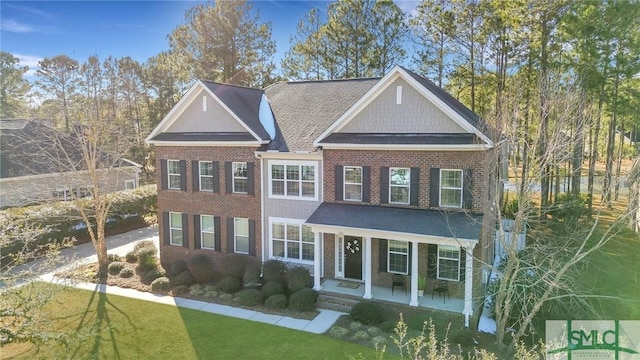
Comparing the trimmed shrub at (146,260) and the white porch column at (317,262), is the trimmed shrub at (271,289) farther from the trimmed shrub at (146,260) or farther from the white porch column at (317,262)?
the trimmed shrub at (146,260)

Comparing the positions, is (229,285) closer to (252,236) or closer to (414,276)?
(252,236)

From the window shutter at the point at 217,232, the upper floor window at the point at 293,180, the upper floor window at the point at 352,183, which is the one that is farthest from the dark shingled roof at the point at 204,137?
the upper floor window at the point at 352,183

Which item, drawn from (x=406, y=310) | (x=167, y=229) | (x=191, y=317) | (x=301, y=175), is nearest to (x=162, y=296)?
(x=191, y=317)

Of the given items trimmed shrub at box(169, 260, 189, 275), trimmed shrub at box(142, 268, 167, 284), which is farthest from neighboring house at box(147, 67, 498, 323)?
trimmed shrub at box(142, 268, 167, 284)

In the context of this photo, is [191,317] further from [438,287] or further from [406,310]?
[438,287]

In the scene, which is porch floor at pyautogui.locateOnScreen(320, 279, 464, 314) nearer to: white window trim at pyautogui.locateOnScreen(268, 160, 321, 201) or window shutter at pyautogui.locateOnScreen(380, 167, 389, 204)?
window shutter at pyautogui.locateOnScreen(380, 167, 389, 204)

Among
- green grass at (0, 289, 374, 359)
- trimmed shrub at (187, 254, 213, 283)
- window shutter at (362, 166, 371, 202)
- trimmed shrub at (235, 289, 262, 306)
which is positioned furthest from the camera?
trimmed shrub at (187, 254, 213, 283)
